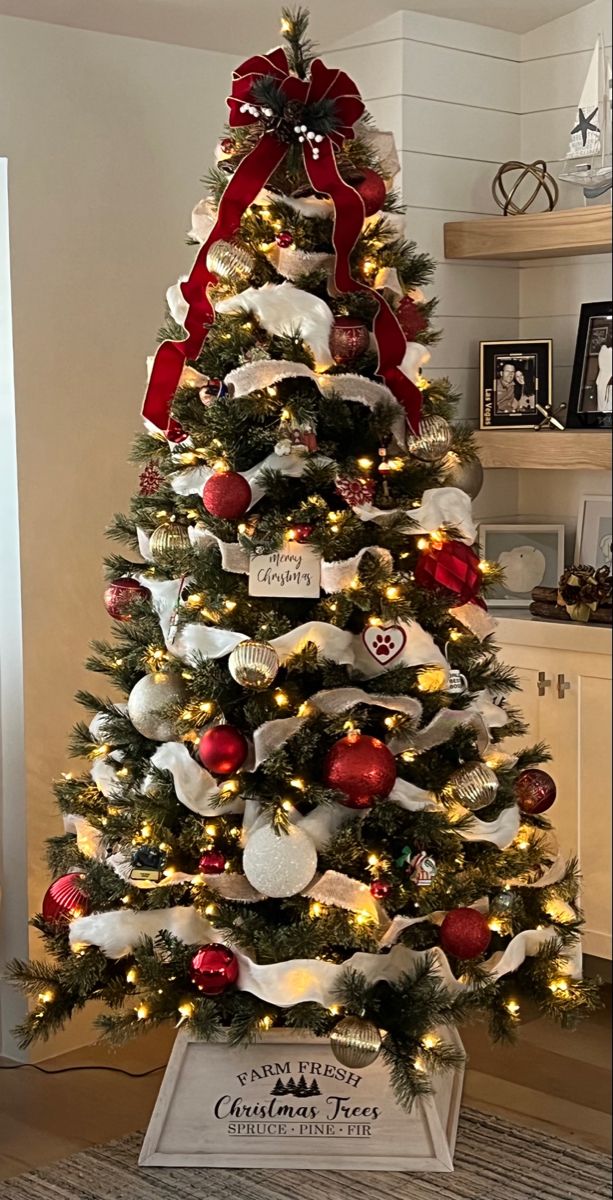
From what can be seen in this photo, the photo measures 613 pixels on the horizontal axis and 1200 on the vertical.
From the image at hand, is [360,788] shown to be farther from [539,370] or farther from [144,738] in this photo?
[539,370]

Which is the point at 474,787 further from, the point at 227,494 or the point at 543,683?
the point at 543,683

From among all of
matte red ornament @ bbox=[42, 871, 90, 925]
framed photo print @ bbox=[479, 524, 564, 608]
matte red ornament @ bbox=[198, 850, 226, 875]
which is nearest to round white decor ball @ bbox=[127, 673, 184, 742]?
matte red ornament @ bbox=[198, 850, 226, 875]

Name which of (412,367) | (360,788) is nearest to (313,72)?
(412,367)

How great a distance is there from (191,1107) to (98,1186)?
0.21 m

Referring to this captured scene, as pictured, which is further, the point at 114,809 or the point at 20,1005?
the point at 20,1005

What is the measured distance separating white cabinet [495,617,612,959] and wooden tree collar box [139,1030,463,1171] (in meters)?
0.81

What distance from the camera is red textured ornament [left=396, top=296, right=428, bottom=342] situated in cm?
265

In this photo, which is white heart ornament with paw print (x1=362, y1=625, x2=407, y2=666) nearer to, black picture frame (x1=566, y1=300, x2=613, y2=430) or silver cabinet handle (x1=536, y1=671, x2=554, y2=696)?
silver cabinet handle (x1=536, y1=671, x2=554, y2=696)

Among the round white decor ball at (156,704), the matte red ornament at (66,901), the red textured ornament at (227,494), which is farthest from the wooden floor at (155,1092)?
the red textured ornament at (227,494)

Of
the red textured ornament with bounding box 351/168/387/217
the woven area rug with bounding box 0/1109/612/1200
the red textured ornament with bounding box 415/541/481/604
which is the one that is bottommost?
the woven area rug with bounding box 0/1109/612/1200

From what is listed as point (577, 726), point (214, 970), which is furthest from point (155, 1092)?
point (577, 726)

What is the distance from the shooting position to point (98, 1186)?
2.58 metres

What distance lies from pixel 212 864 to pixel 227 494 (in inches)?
25.1

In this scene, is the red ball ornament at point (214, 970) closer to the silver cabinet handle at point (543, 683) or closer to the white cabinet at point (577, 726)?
the white cabinet at point (577, 726)
